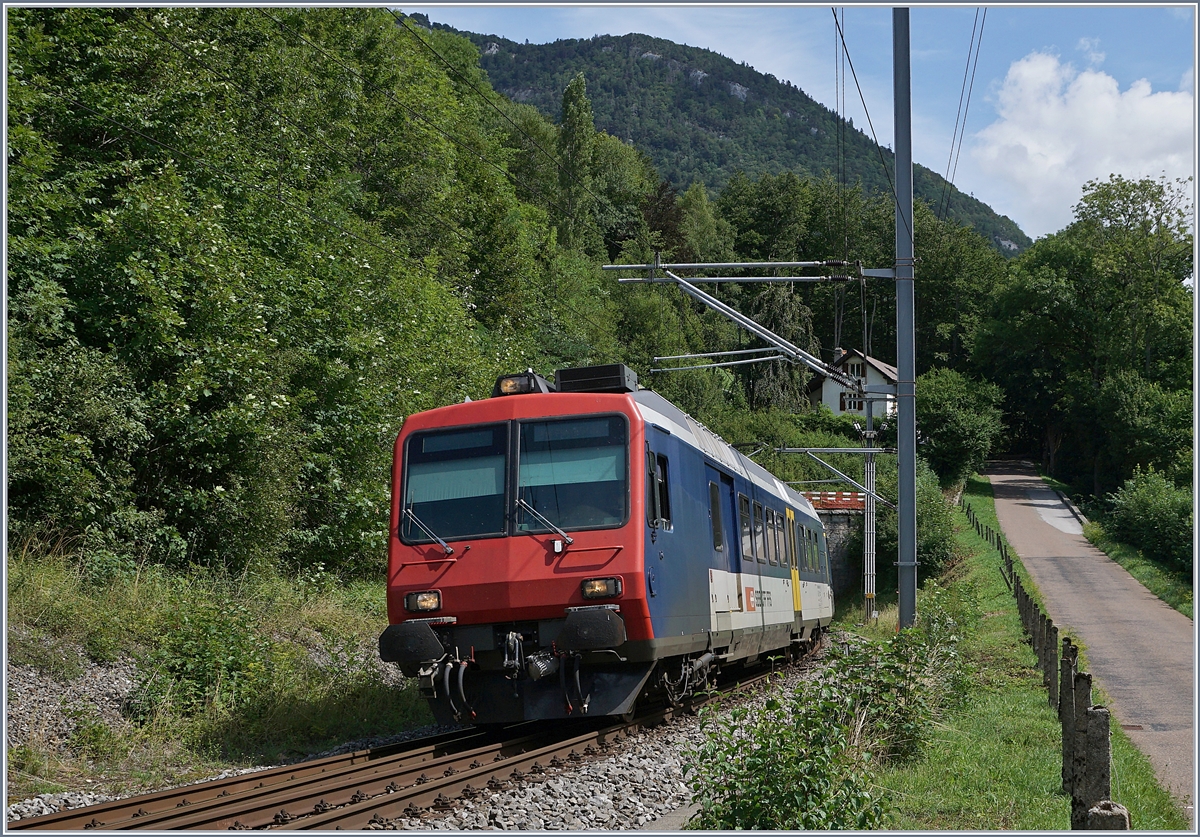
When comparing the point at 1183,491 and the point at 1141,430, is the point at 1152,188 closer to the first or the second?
the point at 1141,430

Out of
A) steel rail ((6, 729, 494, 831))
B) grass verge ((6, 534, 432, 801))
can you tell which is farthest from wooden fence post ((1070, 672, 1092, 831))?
grass verge ((6, 534, 432, 801))

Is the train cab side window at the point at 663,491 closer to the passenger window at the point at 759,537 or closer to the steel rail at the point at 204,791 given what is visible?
the steel rail at the point at 204,791

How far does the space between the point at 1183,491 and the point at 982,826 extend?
41270 mm

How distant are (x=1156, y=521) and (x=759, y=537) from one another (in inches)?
1187

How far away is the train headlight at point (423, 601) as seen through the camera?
32.6ft

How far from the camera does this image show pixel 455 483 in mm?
10305

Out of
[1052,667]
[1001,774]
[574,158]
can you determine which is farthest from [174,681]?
[574,158]

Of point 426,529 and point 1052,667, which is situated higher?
point 426,529

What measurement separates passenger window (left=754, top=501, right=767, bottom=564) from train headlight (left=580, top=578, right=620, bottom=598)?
18.7 feet

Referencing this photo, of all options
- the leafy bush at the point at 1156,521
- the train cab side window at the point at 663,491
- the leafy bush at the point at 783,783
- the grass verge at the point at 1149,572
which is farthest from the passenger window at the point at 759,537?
the leafy bush at the point at 1156,521

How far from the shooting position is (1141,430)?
59406 millimetres

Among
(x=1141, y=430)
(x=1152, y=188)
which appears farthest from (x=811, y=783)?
(x=1152, y=188)

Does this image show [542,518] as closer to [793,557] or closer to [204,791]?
[204,791]

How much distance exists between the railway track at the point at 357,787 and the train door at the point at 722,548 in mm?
2201
